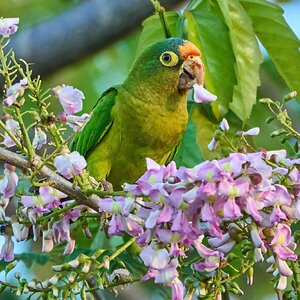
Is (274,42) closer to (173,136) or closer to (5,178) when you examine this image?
(173,136)

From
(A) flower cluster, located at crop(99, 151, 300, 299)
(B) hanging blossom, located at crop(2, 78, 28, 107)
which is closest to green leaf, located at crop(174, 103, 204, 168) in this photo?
(A) flower cluster, located at crop(99, 151, 300, 299)

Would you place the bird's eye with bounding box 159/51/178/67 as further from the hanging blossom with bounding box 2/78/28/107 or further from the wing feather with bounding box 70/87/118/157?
the hanging blossom with bounding box 2/78/28/107

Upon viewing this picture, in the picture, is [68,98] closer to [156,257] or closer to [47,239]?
[47,239]

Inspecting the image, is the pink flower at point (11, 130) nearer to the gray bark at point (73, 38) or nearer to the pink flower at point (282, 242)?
the pink flower at point (282, 242)

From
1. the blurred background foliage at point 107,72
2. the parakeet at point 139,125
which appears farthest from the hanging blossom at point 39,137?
the blurred background foliage at point 107,72

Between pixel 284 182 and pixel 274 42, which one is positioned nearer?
pixel 284 182

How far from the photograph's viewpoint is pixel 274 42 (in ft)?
8.71

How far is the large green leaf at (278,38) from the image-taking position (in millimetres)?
2623

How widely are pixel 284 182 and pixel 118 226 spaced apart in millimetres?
351

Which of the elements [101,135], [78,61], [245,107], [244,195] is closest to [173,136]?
[101,135]

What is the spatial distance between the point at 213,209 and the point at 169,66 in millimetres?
1532

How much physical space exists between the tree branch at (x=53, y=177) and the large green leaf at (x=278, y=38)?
3.26ft

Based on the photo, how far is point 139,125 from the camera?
3.10 metres

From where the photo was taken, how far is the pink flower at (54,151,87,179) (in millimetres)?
1737
